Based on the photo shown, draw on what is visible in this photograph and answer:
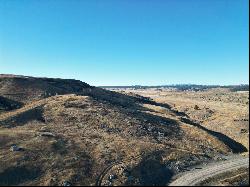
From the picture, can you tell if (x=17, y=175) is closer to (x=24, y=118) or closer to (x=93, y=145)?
(x=93, y=145)

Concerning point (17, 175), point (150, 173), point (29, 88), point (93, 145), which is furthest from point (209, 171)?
point (29, 88)

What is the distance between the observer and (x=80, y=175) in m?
67.8

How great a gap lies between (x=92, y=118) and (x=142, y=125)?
15534 millimetres

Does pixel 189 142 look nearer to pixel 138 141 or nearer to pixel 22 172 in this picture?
pixel 138 141

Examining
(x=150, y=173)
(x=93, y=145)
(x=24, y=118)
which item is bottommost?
(x=150, y=173)

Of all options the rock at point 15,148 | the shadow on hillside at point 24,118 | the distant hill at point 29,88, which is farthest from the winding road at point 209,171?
the distant hill at point 29,88

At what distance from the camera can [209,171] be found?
245 feet

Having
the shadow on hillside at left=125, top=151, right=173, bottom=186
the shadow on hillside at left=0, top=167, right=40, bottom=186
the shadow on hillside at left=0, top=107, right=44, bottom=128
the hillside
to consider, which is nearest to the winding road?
the shadow on hillside at left=125, top=151, right=173, bottom=186

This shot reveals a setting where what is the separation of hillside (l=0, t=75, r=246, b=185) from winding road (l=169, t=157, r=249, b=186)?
3.18m

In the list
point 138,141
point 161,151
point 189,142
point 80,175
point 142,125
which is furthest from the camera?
point 142,125

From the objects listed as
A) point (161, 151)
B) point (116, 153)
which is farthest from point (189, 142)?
point (116, 153)

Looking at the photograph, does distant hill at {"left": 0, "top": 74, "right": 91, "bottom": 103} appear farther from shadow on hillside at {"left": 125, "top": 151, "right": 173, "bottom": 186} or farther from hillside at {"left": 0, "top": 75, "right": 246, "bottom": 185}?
shadow on hillside at {"left": 125, "top": 151, "right": 173, "bottom": 186}

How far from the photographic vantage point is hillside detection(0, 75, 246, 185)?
68625 mm

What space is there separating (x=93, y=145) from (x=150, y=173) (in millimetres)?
17880
